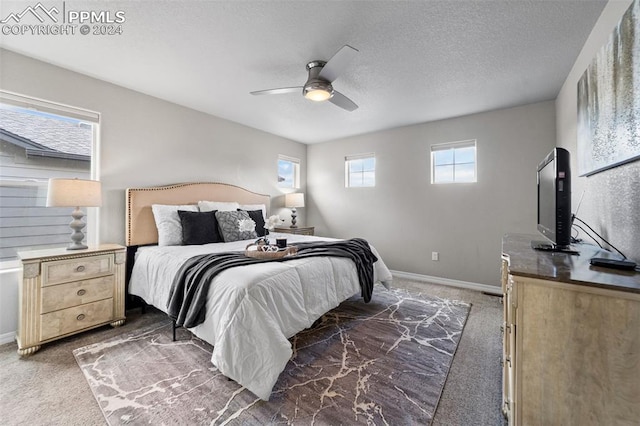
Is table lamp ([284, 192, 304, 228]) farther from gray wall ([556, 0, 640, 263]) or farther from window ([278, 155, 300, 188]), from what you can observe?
gray wall ([556, 0, 640, 263])

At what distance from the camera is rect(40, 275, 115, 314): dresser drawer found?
2.08 metres

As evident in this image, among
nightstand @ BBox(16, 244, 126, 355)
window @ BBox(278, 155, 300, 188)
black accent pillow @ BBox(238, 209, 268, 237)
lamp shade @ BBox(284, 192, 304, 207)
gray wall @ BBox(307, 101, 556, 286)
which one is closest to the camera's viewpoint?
nightstand @ BBox(16, 244, 126, 355)

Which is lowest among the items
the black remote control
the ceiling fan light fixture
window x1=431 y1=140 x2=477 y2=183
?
the black remote control

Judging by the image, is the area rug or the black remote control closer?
the black remote control

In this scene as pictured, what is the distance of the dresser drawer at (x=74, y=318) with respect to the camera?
2.06 m

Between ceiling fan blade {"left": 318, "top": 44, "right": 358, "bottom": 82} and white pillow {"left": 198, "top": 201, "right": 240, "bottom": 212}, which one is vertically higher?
ceiling fan blade {"left": 318, "top": 44, "right": 358, "bottom": 82}

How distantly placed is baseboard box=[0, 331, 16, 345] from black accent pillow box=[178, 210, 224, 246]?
1493 mm

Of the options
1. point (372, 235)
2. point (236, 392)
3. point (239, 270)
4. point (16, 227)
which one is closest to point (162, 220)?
point (16, 227)

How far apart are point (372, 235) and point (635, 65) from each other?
3.60m

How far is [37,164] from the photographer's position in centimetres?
247

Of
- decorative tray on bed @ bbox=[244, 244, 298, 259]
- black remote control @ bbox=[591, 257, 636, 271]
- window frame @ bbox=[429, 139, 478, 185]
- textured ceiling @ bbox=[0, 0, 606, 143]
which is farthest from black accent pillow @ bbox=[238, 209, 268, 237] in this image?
black remote control @ bbox=[591, 257, 636, 271]

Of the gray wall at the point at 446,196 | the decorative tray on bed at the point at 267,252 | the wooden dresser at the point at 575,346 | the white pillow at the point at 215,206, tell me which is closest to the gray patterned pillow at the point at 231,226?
the white pillow at the point at 215,206

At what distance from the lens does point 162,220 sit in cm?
292

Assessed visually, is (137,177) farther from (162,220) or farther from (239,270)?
(239,270)
